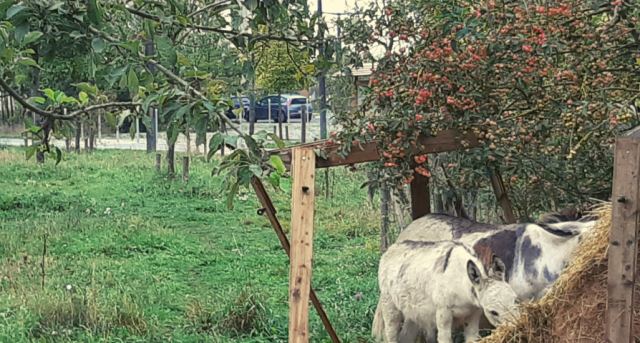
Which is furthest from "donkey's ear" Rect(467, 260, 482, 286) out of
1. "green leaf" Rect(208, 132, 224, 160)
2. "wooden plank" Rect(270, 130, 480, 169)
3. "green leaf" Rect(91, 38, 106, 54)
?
"green leaf" Rect(91, 38, 106, 54)

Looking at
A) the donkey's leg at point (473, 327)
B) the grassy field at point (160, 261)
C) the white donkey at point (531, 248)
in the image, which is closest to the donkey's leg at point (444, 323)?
the donkey's leg at point (473, 327)

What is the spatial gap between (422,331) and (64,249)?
220 inches

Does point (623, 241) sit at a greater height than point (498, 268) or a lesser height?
greater

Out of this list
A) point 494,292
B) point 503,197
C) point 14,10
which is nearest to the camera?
point 14,10

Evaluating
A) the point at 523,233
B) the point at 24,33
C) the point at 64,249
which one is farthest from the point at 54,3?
the point at 64,249

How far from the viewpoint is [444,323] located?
4035 millimetres

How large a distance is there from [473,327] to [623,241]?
1.46 meters

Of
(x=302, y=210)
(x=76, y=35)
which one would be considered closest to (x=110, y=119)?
(x=76, y=35)

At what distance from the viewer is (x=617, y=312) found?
9.51 ft

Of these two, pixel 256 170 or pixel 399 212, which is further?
pixel 399 212

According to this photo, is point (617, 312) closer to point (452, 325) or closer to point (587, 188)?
point (452, 325)

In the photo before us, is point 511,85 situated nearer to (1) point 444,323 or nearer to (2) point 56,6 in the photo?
(1) point 444,323

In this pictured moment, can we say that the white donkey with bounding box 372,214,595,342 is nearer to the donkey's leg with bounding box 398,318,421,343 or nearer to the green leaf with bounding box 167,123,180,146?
the donkey's leg with bounding box 398,318,421,343

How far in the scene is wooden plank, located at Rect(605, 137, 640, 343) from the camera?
2789 mm
